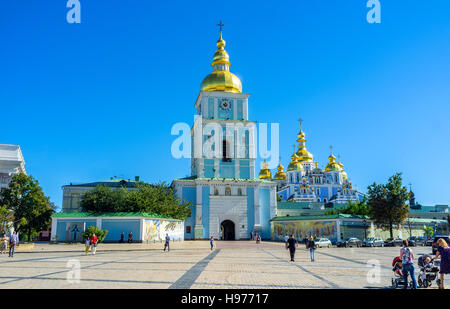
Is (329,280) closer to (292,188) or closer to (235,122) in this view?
(235,122)

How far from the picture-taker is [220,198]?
48781mm

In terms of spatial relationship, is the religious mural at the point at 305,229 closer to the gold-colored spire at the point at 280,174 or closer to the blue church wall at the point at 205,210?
the blue church wall at the point at 205,210

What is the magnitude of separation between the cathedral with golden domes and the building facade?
38.7 meters

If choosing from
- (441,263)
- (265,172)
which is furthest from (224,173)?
(265,172)

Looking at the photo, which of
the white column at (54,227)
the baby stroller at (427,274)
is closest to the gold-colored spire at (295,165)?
the white column at (54,227)

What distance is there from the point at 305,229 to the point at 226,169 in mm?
13092

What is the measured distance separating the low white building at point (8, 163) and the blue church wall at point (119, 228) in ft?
49.1

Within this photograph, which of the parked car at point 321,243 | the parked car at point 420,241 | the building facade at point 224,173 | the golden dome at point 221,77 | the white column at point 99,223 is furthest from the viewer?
the golden dome at point 221,77

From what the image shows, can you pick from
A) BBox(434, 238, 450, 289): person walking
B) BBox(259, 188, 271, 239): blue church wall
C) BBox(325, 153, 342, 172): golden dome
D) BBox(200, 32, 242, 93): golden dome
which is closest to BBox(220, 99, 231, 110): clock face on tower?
BBox(200, 32, 242, 93): golden dome

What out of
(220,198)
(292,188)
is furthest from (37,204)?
(292,188)

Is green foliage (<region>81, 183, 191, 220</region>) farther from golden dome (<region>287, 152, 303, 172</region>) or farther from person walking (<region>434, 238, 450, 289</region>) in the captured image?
golden dome (<region>287, 152, 303, 172</region>)

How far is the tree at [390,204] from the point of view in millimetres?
42250
